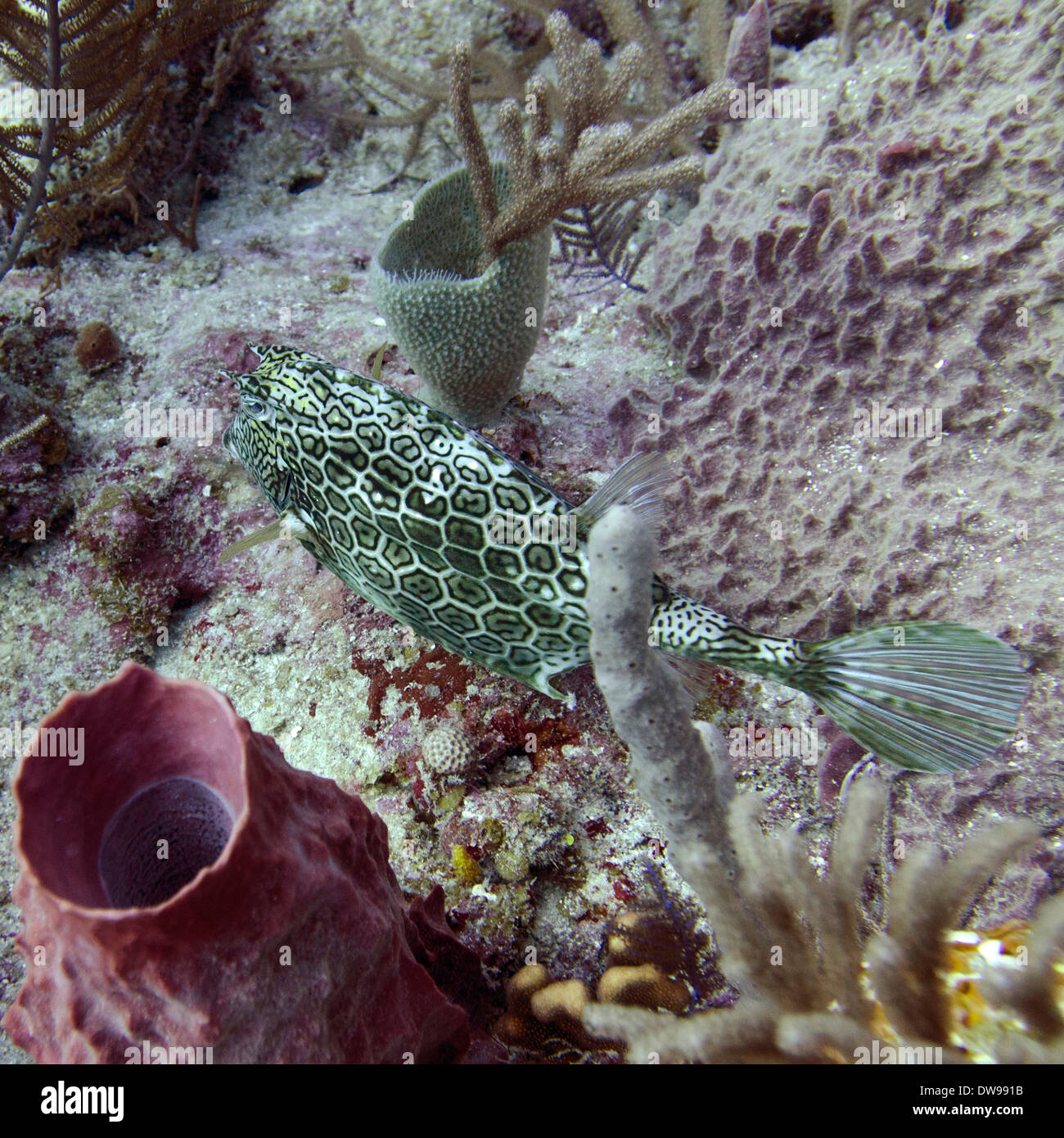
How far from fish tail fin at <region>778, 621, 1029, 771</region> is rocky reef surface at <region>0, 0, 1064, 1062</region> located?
1.19 feet

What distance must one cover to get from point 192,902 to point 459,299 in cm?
299

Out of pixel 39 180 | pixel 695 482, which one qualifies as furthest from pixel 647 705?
pixel 39 180

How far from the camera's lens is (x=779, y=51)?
5.47 metres

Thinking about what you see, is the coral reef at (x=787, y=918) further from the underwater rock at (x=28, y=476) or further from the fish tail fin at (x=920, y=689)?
the underwater rock at (x=28, y=476)

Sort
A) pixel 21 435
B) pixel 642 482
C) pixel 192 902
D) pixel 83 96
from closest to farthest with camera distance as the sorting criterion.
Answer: pixel 192 902 < pixel 642 482 < pixel 21 435 < pixel 83 96

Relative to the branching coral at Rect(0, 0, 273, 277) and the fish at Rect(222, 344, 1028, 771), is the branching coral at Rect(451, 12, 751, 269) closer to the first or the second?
the fish at Rect(222, 344, 1028, 771)

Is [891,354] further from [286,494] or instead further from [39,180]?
[39,180]

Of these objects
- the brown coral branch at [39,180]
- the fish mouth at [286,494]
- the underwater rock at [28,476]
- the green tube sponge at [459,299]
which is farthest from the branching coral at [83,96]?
the fish mouth at [286,494]

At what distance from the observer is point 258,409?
296 cm

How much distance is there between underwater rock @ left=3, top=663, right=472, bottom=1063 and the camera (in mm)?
1401

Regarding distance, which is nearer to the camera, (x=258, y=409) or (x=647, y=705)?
(x=647, y=705)

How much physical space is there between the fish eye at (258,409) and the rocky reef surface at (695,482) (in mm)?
1087
